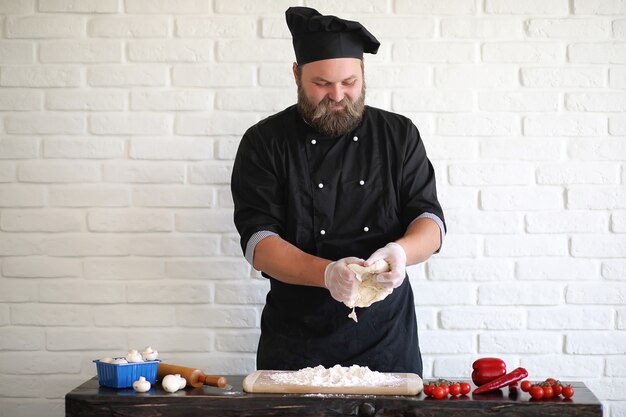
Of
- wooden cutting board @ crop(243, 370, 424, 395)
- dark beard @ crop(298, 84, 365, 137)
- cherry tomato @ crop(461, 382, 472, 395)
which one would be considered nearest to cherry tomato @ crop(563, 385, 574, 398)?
cherry tomato @ crop(461, 382, 472, 395)

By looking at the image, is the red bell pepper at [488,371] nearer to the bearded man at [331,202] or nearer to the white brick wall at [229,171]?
the bearded man at [331,202]

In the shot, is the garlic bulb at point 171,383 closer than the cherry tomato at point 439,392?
No

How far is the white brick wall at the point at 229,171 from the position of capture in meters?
3.90

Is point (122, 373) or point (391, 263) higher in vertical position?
point (391, 263)

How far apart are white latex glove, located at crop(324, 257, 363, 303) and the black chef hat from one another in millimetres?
879

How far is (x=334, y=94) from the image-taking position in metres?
3.38

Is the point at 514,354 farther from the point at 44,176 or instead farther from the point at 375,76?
the point at 44,176

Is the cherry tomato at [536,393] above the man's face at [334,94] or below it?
below

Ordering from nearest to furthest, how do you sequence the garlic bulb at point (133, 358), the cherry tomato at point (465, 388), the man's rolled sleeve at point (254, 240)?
the cherry tomato at point (465, 388) < the garlic bulb at point (133, 358) < the man's rolled sleeve at point (254, 240)

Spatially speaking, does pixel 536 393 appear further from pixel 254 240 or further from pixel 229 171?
pixel 229 171

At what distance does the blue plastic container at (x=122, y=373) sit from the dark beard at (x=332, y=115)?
1160 mm

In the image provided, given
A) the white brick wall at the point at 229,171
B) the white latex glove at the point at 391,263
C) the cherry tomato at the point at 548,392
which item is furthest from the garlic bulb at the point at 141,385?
the cherry tomato at the point at 548,392

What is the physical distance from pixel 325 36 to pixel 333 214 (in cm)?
70

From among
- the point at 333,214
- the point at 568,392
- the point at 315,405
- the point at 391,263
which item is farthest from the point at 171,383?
the point at 568,392
